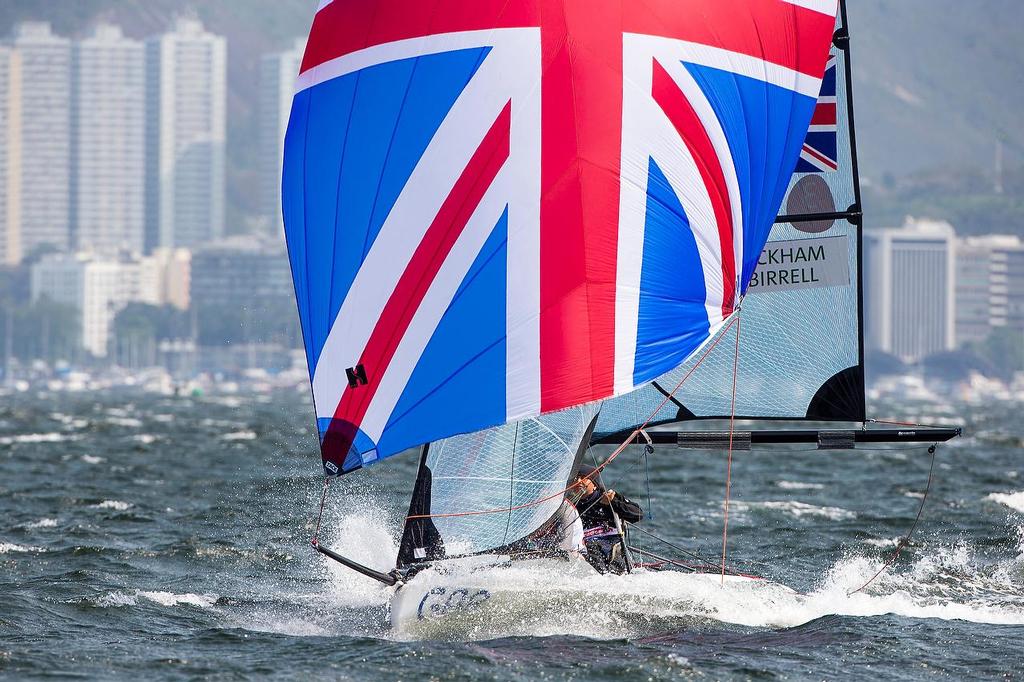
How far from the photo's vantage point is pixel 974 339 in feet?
656

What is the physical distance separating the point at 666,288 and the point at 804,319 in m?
2.64

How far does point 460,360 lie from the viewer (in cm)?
1032

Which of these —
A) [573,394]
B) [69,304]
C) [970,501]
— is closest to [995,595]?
[573,394]

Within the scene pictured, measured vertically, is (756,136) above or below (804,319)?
above

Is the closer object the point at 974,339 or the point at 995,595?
the point at 995,595

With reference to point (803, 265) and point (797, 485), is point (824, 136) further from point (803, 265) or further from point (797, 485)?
point (797, 485)

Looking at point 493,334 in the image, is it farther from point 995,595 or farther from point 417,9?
point 995,595

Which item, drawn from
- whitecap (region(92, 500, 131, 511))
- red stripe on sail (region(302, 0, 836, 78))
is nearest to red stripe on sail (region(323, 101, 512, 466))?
red stripe on sail (region(302, 0, 836, 78))

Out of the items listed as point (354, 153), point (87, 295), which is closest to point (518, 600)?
point (354, 153)

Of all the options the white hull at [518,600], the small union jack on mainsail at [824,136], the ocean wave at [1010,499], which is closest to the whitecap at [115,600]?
the white hull at [518,600]

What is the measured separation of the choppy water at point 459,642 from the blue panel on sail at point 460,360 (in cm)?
140

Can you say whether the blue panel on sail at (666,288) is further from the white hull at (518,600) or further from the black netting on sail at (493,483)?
the white hull at (518,600)

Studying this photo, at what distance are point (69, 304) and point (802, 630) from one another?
18666cm

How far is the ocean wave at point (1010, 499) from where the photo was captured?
2002cm
